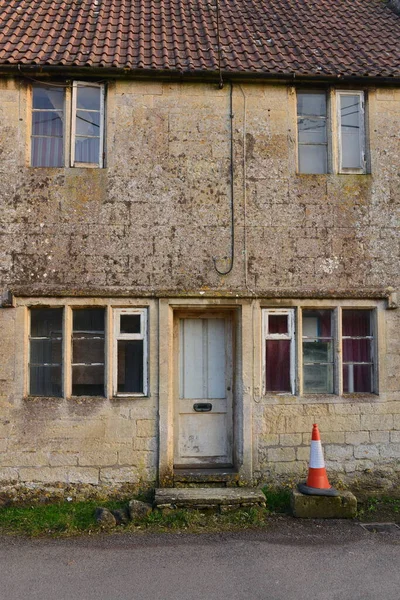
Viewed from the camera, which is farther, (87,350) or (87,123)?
(87,123)

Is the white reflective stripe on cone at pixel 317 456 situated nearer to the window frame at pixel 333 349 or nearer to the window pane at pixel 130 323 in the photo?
the window frame at pixel 333 349

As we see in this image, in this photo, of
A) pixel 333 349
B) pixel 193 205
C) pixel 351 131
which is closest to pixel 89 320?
pixel 193 205

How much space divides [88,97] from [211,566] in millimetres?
6561

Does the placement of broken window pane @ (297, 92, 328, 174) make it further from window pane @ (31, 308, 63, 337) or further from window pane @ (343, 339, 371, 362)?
window pane @ (31, 308, 63, 337)

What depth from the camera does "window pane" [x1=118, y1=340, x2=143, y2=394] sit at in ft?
24.9

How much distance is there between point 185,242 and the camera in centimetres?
761

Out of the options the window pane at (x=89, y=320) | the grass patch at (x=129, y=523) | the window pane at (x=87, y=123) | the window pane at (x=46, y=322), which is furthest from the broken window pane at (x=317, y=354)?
the window pane at (x=87, y=123)

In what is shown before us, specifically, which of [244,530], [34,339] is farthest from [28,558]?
[34,339]

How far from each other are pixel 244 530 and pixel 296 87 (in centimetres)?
637

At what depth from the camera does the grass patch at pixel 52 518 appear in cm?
635

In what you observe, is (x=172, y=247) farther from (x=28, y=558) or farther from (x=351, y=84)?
(x=28, y=558)

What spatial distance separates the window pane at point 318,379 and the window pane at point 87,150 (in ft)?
14.6

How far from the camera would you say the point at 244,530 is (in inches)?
250

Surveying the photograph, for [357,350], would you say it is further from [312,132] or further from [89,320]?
[89,320]
